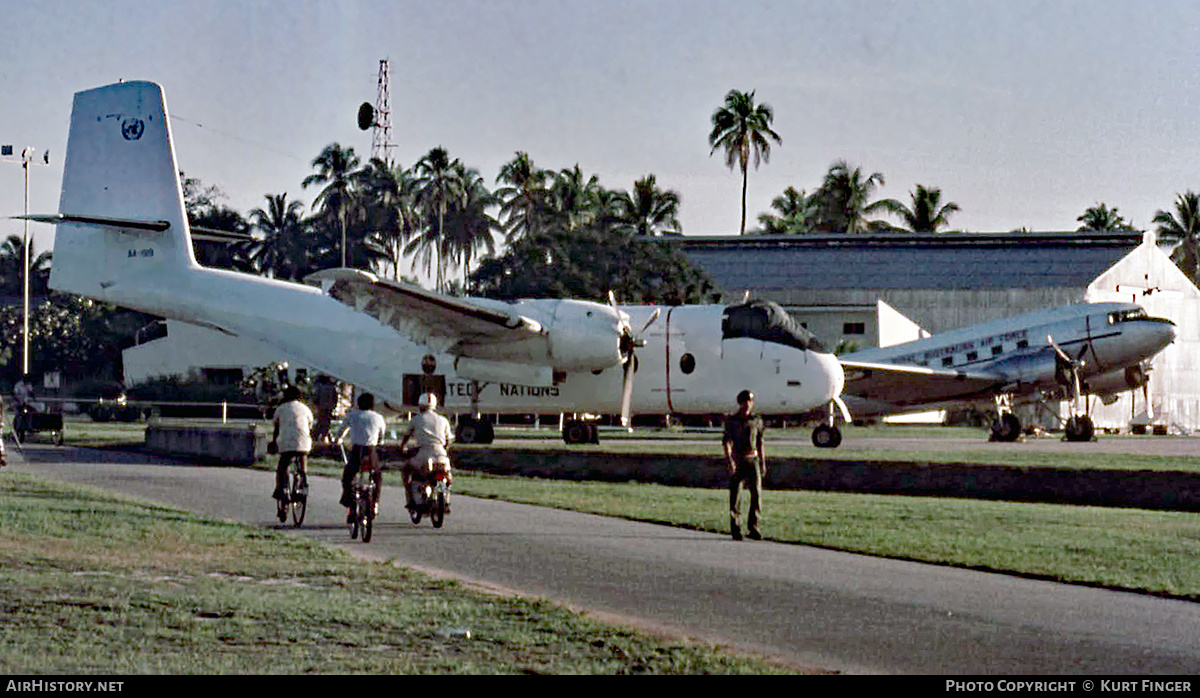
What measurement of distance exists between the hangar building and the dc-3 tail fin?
4817 cm

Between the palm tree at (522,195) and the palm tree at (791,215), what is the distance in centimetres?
2019

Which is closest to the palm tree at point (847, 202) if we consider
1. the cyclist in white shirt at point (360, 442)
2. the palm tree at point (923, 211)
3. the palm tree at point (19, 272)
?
the palm tree at point (923, 211)

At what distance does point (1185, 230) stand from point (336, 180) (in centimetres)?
6582

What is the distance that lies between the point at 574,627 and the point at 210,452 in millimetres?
28920

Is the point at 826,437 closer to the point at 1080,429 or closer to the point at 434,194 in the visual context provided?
the point at 1080,429

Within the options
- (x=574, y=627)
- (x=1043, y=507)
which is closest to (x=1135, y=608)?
(x=574, y=627)

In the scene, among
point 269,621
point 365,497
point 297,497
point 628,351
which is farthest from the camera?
point 628,351

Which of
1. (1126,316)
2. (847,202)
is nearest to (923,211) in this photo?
(847,202)

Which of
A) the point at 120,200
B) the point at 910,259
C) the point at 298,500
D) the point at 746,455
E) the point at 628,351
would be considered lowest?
the point at 298,500

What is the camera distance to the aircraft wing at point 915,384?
50.4m

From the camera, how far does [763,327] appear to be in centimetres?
3869

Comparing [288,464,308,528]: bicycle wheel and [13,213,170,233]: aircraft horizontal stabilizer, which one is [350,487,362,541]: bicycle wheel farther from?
[13,213,170,233]: aircraft horizontal stabilizer
